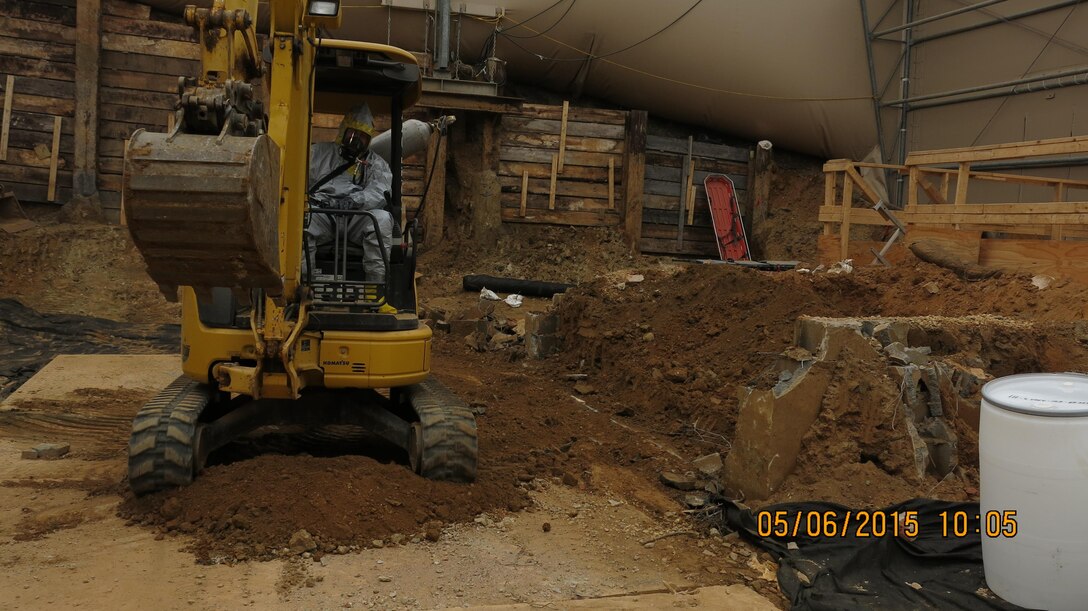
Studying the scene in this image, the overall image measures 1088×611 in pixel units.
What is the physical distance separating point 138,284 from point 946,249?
34.0ft

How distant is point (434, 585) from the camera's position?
13.8ft

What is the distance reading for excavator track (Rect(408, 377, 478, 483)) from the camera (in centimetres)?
531

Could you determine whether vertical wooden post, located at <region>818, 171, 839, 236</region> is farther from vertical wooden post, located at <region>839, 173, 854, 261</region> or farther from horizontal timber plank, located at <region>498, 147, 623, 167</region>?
horizontal timber plank, located at <region>498, 147, 623, 167</region>

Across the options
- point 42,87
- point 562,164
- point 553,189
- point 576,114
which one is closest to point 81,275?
point 42,87

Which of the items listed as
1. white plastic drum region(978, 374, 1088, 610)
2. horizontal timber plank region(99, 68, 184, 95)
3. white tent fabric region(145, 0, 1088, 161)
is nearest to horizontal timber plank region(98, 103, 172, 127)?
horizontal timber plank region(99, 68, 184, 95)

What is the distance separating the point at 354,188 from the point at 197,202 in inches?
96.2

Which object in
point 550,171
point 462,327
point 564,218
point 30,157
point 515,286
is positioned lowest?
point 462,327

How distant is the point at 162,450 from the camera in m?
5.01

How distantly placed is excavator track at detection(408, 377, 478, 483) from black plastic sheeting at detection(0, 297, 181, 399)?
566 centimetres

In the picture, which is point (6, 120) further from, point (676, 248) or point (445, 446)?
point (445, 446)

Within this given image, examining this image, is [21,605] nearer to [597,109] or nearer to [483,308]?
[483,308]

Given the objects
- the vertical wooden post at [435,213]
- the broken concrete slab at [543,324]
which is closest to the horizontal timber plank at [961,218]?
the broken concrete slab at [543,324]

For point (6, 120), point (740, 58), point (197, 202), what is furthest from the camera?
point (740, 58)

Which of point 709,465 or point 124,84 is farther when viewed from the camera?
point 124,84
